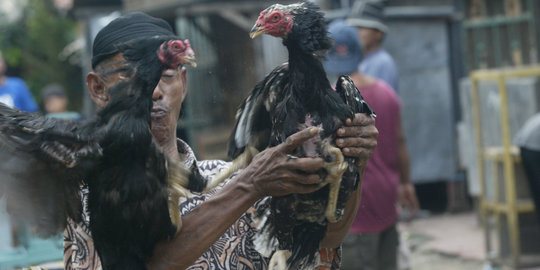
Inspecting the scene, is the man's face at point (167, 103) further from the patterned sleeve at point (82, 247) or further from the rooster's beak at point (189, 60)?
the patterned sleeve at point (82, 247)

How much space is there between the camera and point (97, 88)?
9.56 ft

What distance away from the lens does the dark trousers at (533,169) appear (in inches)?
245

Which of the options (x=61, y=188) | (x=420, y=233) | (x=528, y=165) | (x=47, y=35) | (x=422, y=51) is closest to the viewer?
(x=61, y=188)

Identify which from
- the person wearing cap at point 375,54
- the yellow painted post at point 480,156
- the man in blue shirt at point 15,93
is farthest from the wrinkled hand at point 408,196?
the man in blue shirt at point 15,93

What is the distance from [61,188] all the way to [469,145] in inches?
264

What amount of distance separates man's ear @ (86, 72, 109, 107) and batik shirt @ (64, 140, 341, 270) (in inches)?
16.1

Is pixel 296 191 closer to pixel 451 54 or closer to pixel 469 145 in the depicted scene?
pixel 469 145

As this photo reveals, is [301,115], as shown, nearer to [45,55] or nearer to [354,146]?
[354,146]

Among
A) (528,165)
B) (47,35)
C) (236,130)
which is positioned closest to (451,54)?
(528,165)

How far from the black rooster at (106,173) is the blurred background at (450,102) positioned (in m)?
4.75

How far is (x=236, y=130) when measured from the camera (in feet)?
9.59

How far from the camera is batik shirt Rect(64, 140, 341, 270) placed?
8.71 feet

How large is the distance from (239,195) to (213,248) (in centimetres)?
34

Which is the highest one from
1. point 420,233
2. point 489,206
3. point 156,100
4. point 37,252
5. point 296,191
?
point 156,100
